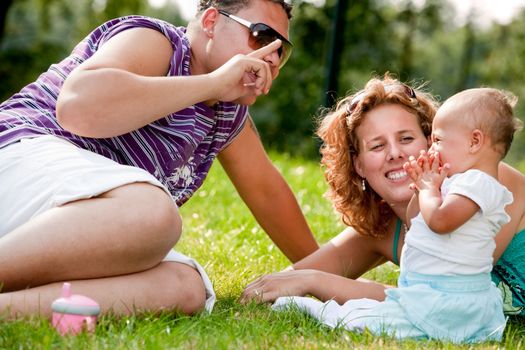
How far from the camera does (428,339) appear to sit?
2695 millimetres

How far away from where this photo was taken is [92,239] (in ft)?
8.25

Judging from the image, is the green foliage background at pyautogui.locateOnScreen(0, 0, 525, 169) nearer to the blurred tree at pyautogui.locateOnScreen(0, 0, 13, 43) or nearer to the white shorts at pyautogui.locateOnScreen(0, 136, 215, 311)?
the blurred tree at pyautogui.locateOnScreen(0, 0, 13, 43)

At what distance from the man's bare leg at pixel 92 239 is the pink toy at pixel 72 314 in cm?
21

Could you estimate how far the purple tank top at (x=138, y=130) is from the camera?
2.96m

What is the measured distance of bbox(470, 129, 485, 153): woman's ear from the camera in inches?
108

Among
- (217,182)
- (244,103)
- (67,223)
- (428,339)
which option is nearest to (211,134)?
(244,103)

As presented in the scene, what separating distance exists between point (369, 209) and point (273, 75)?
78 centimetres

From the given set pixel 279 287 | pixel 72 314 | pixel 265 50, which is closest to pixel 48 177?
pixel 72 314

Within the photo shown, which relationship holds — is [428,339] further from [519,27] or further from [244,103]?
[519,27]

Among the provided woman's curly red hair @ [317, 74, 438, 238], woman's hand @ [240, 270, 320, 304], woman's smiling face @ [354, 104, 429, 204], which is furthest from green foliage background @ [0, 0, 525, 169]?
woman's hand @ [240, 270, 320, 304]

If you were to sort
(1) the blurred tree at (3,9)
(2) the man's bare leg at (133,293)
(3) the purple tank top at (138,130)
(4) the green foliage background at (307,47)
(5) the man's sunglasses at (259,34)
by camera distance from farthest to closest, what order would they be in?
(4) the green foliage background at (307,47)
(1) the blurred tree at (3,9)
(5) the man's sunglasses at (259,34)
(3) the purple tank top at (138,130)
(2) the man's bare leg at (133,293)

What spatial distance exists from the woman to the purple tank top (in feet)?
2.00

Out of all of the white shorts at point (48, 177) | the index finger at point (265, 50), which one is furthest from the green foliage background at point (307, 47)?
the white shorts at point (48, 177)

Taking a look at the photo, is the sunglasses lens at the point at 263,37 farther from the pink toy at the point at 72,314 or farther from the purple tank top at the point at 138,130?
the pink toy at the point at 72,314
